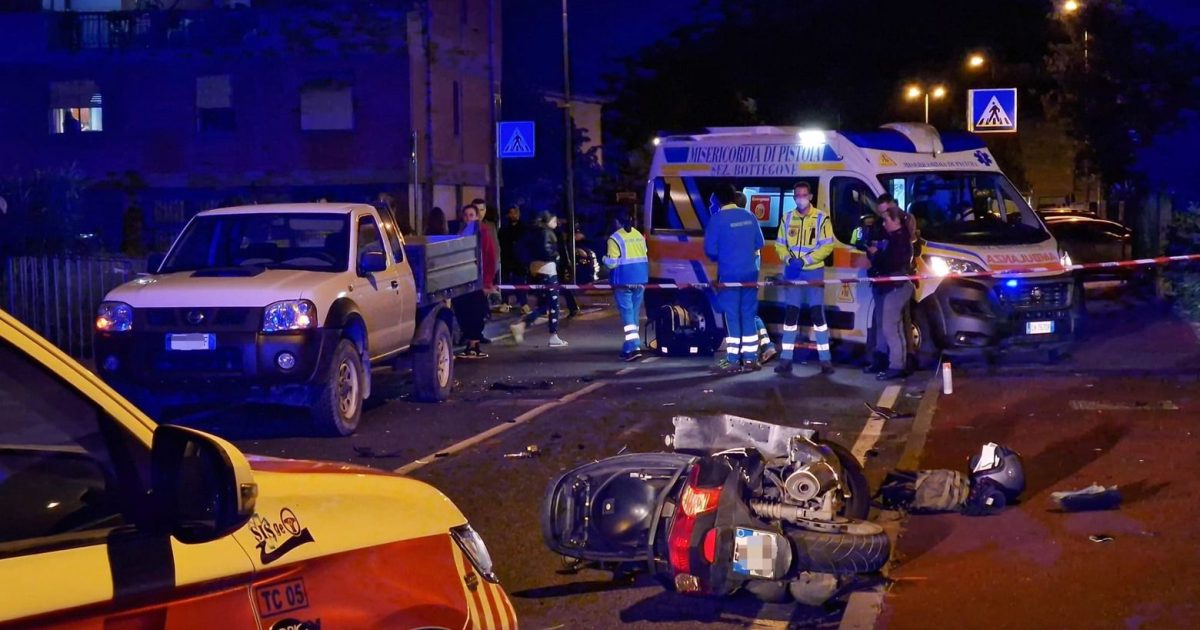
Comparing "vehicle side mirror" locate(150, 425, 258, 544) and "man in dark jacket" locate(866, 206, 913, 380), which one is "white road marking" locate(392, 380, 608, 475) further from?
"vehicle side mirror" locate(150, 425, 258, 544)

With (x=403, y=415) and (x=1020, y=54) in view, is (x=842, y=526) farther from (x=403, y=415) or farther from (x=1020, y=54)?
(x=1020, y=54)

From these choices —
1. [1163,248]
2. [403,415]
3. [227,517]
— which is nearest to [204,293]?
[403,415]

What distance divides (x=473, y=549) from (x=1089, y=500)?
549 centimetres

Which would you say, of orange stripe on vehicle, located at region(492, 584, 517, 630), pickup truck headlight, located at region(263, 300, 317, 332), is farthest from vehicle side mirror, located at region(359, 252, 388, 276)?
orange stripe on vehicle, located at region(492, 584, 517, 630)

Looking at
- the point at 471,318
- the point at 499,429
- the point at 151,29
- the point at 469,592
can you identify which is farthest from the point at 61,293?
the point at 151,29

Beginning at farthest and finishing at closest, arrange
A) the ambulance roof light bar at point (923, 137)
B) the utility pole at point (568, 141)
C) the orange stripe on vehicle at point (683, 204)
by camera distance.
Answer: the utility pole at point (568, 141), the orange stripe on vehicle at point (683, 204), the ambulance roof light bar at point (923, 137)

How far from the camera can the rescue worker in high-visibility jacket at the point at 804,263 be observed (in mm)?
15633

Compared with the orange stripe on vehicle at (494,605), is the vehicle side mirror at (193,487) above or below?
above

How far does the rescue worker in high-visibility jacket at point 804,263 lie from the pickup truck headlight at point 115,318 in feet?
22.4

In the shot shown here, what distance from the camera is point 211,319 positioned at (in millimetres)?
11742

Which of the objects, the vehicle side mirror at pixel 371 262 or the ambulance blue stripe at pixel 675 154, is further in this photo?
the ambulance blue stripe at pixel 675 154

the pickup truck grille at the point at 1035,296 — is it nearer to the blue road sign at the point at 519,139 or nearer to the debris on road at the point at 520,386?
the debris on road at the point at 520,386

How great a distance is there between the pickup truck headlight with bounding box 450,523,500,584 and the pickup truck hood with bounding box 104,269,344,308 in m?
7.77

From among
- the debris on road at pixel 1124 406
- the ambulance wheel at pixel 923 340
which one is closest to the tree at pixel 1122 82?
the ambulance wheel at pixel 923 340
